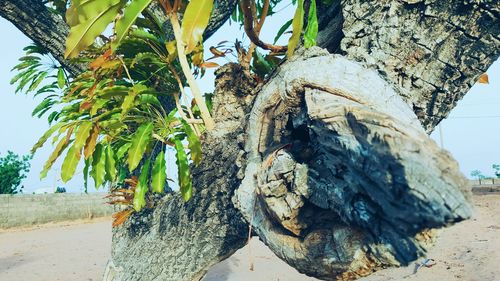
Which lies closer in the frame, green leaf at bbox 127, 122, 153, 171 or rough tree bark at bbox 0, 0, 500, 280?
rough tree bark at bbox 0, 0, 500, 280

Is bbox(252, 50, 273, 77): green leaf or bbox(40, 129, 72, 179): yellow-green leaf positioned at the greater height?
bbox(252, 50, 273, 77): green leaf

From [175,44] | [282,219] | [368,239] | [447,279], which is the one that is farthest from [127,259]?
[447,279]

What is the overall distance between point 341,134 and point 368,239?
12.4 inches

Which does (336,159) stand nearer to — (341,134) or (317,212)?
(341,134)

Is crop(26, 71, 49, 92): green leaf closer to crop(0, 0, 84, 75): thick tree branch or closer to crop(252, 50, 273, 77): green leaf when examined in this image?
crop(0, 0, 84, 75): thick tree branch

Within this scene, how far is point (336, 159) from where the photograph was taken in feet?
3.31

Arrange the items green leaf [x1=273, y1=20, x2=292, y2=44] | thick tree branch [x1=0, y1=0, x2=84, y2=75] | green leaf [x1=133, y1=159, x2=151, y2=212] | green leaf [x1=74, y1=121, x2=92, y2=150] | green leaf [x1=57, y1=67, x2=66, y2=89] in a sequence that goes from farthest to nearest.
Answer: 1. green leaf [x1=57, y1=67, x2=66, y2=89]
2. thick tree branch [x1=0, y1=0, x2=84, y2=75]
3. green leaf [x1=273, y1=20, x2=292, y2=44]
4. green leaf [x1=133, y1=159, x2=151, y2=212]
5. green leaf [x1=74, y1=121, x2=92, y2=150]

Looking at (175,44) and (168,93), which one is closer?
(175,44)

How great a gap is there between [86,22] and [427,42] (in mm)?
1159

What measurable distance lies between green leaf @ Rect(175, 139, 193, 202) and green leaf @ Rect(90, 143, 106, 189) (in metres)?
0.42

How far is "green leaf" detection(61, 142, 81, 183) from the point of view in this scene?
1945 millimetres

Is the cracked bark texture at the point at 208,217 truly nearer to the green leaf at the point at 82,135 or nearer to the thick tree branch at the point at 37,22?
the green leaf at the point at 82,135

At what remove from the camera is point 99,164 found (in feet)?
6.71

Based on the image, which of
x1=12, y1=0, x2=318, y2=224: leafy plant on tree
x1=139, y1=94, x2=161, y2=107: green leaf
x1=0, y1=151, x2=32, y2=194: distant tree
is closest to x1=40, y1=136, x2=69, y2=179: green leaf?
x1=12, y1=0, x2=318, y2=224: leafy plant on tree
